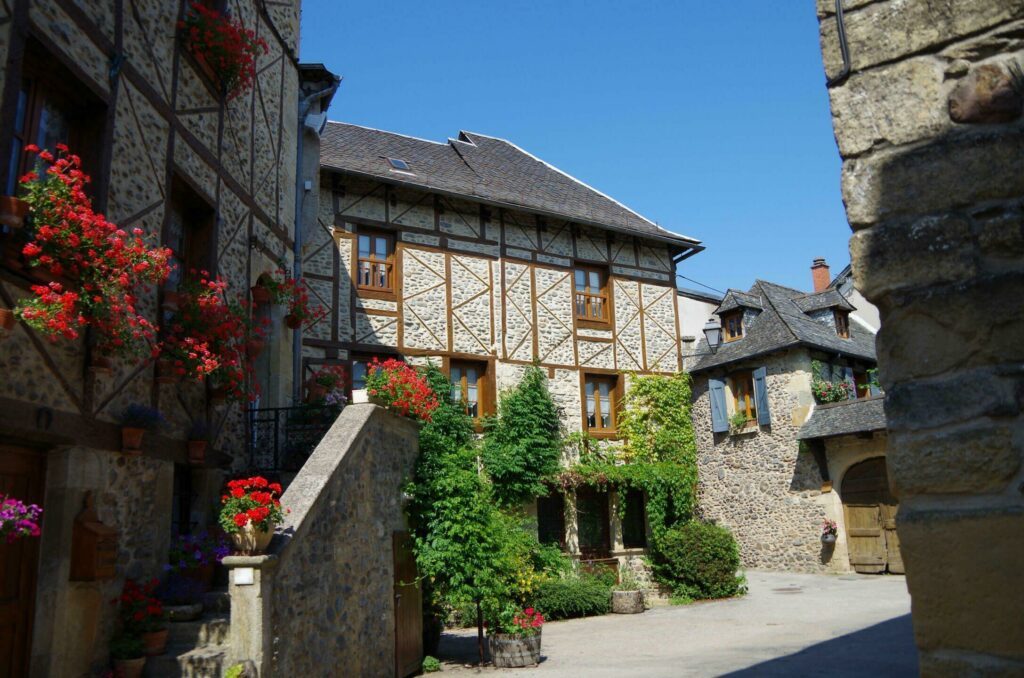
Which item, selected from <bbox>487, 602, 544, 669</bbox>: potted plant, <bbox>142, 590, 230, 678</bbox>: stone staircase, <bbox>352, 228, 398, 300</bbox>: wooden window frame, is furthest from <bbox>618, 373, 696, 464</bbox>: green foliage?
<bbox>142, 590, 230, 678</bbox>: stone staircase

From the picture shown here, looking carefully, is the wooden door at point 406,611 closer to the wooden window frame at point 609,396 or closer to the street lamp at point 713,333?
the wooden window frame at point 609,396

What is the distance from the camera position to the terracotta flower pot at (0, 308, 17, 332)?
426 centimetres

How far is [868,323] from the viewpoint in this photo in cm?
2169

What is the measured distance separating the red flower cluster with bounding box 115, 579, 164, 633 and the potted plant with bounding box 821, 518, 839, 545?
13.3 meters

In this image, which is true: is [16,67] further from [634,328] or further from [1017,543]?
[634,328]

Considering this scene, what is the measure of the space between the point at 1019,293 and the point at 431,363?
463 inches

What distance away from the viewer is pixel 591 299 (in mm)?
16328

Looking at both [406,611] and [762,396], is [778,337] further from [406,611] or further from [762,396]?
[406,611]

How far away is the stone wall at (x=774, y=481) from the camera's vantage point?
16.2 metres

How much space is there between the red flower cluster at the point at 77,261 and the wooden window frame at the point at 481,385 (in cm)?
937

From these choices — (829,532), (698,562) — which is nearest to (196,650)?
(698,562)

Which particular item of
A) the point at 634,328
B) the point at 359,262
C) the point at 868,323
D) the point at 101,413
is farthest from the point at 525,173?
the point at 101,413

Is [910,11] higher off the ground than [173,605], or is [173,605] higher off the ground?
[910,11]

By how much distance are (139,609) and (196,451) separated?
1541 millimetres
